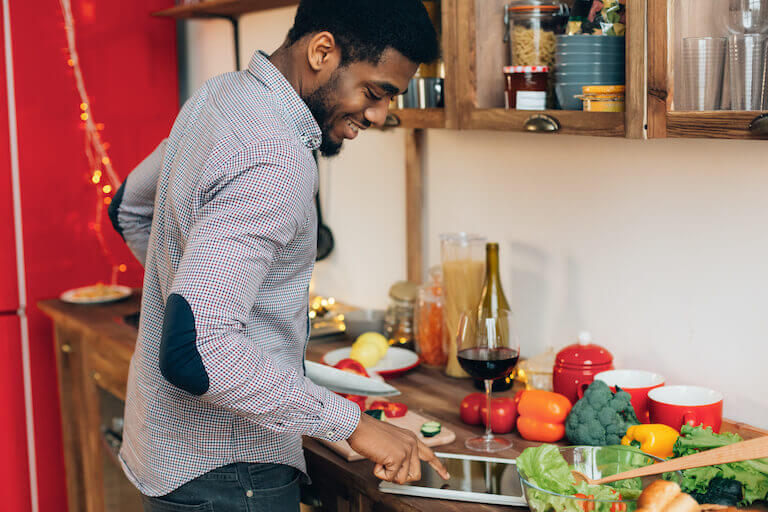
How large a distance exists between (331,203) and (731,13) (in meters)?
1.59

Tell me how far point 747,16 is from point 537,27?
0.43 m

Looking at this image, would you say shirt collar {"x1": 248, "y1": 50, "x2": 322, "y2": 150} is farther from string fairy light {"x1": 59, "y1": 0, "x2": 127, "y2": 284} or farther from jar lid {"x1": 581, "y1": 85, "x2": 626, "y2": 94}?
string fairy light {"x1": 59, "y1": 0, "x2": 127, "y2": 284}

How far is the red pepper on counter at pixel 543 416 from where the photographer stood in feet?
4.81

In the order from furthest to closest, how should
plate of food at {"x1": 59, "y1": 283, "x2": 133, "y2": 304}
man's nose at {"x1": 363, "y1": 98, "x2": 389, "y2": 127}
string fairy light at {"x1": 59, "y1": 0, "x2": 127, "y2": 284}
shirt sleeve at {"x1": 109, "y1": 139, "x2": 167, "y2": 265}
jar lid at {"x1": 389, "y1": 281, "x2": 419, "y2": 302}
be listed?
1. string fairy light at {"x1": 59, "y1": 0, "x2": 127, "y2": 284}
2. plate of food at {"x1": 59, "y1": 283, "x2": 133, "y2": 304}
3. jar lid at {"x1": 389, "y1": 281, "x2": 419, "y2": 302}
4. shirt sleeve at {"x1": 109, "y1": 139, "x2": 167, "y2": 265}
5. man's nose at {"x1": 363, "y1": 98, "x2": 389, "y2": 127}

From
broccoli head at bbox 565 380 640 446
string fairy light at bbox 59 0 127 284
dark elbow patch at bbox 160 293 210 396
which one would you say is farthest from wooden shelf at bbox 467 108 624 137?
string fairy light at bbox 59 0 127 284

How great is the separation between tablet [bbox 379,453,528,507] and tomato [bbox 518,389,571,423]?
140 mm

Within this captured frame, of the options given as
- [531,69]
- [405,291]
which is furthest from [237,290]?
[405,291]

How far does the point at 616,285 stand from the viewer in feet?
5.76

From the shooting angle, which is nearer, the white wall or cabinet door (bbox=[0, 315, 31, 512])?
the white wall

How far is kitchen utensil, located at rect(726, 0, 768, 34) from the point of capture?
3.90 feet

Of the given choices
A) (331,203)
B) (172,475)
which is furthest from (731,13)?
(331,203)

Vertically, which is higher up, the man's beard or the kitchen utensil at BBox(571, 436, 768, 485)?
the man's beard

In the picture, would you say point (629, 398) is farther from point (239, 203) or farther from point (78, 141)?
point (78, 141)

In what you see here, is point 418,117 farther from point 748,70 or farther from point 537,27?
point 748,70
